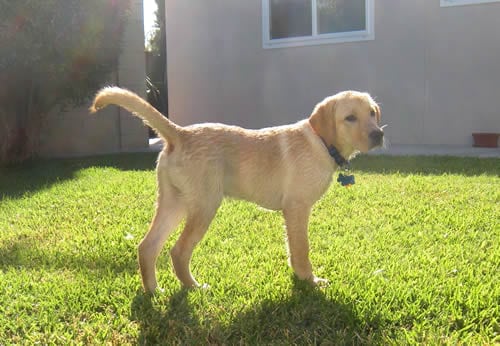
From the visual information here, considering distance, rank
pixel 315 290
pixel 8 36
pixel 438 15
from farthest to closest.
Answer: pixel 438 15
pixel 8 36
pixel 315 290

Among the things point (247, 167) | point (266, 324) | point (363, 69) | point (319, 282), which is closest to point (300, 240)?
point (319, 282)

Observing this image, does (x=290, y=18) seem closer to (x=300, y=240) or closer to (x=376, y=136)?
(x=376, y=136)

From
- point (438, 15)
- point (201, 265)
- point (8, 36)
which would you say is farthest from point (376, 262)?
point (438, 15)

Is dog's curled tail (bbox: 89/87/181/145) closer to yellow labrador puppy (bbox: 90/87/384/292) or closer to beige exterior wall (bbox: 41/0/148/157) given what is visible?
yellow labrador puppy (bbox: 90/87/384/292)

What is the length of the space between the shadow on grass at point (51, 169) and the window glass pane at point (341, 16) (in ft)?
17.1

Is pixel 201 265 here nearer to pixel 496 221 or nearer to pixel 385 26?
pixel 496 221

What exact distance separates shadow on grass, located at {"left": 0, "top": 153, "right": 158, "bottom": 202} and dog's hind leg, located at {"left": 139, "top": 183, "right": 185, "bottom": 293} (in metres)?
3.98

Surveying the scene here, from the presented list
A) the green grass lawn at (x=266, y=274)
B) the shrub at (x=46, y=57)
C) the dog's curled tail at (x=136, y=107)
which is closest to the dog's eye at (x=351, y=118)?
the green grass lawn at (x=266, y=274)

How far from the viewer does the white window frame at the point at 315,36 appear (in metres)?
10.9

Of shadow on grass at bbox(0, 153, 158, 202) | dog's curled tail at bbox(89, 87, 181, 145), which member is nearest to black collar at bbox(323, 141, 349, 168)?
dog's curled tail at bbox(89, 87, 181, 145)

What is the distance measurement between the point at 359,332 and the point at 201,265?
4.96 ft

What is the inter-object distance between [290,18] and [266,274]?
9603 mm

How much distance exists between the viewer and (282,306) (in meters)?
2.98

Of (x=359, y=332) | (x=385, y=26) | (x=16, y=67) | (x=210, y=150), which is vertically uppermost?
(x=385, y=26)
